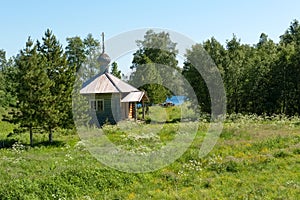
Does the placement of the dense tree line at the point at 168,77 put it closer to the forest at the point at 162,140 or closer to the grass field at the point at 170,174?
the forest at the point at 162,140

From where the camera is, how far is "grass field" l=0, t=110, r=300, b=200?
10.1 m

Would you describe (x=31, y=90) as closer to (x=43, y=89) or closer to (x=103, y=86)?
(x=43, y=89)

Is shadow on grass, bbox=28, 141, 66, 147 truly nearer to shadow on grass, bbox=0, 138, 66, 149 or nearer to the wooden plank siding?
shadow on grass, bbox=0, 138, 66, 149

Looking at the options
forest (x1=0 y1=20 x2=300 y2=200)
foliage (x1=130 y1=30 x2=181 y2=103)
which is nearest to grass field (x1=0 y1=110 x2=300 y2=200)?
forest (x1=0 y1=20 x2=300 y2=200)

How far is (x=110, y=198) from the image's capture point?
10.0 meters

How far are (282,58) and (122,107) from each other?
16.0 metres

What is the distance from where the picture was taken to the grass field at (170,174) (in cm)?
1005

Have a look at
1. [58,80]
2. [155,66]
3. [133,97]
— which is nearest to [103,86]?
[133,97]

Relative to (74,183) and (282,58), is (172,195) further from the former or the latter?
(282,58)

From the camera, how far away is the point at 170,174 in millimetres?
12094

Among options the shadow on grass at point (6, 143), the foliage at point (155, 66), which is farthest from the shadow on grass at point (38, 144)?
the foliage at point (155, 66)

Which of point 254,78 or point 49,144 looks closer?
point 49,144

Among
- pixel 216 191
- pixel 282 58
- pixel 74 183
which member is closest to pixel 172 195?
pixel 216 191

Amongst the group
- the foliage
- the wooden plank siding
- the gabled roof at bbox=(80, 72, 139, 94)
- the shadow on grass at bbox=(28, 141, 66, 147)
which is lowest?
the shadow on grass at bbox=(28, 141, 66, 147)
